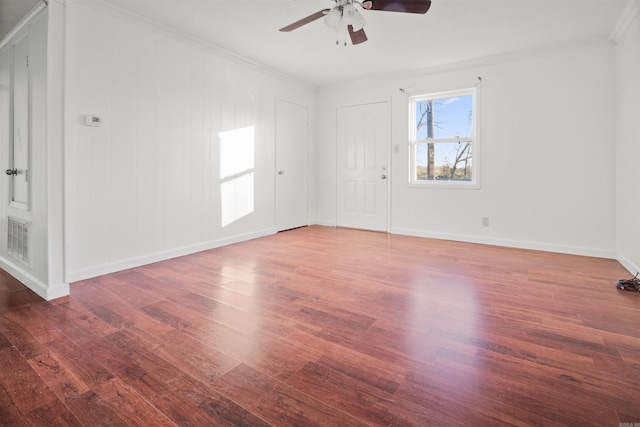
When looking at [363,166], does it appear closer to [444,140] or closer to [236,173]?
[444,140]

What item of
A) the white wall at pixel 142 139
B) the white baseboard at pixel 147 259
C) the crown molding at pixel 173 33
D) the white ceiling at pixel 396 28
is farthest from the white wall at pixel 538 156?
the white wall at pixel 142 139

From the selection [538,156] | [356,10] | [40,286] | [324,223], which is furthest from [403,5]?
[324,223]

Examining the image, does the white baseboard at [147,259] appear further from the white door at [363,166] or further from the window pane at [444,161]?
the window pane at [444,161]

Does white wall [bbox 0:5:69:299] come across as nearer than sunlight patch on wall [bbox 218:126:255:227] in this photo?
Yes

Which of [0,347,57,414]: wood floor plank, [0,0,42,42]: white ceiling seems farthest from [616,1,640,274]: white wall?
[0,0,42,42]: white ceiling

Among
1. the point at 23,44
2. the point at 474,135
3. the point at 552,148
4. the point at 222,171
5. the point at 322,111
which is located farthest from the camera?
the point at 322,111

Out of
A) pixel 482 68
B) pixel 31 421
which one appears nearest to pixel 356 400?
pixel 31 421

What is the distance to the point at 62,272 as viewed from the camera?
263 cm

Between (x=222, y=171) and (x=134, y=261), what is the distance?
155 centimetres

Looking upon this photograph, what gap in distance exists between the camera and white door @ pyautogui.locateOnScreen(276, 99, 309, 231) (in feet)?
17.9

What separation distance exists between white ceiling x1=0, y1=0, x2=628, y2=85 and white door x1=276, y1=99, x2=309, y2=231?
0.98 meters

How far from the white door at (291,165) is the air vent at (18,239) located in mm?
3167

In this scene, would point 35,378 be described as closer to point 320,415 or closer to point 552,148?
point 320,415

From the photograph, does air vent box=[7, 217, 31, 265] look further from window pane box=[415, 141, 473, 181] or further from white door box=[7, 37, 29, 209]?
window pane box=[415, 141, 473, 181]
